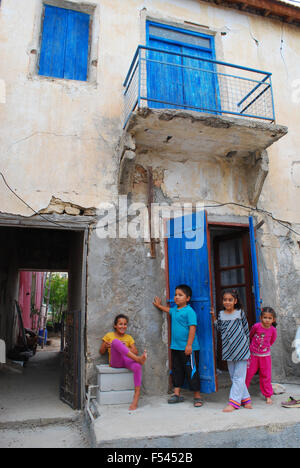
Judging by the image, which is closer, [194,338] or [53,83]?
[194,338]

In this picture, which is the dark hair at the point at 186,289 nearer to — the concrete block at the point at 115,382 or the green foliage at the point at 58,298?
the concrete block at the point at 115,382

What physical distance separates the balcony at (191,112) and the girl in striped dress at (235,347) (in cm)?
256

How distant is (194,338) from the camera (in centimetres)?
470

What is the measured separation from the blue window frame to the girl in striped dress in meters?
4.63

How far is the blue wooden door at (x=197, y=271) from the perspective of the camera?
15.4 ft

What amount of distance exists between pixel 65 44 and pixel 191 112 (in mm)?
2877

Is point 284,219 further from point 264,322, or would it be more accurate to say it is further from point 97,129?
point 97,129

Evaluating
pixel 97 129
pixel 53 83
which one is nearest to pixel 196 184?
pixel 97 129

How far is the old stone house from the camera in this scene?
16.8ft

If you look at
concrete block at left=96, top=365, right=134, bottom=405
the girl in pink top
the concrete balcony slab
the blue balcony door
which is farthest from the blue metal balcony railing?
concrete block at left=96, top=365, right=134, bottom=405

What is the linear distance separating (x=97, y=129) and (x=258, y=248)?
350 centimetres

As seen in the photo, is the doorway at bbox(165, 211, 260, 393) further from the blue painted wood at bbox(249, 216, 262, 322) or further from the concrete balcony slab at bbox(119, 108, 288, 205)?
the concrete balcony slab at bbox(119, 108, 288, 205)

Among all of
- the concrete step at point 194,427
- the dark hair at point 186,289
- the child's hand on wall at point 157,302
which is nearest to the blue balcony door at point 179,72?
the dark hair at point 186,289

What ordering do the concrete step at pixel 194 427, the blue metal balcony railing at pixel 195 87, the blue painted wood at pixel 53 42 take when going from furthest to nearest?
the blue metal balcony railing at pixel 195 87 → the blue painted wood at pixel 53 42 → the concrete step at pixel 194 427
